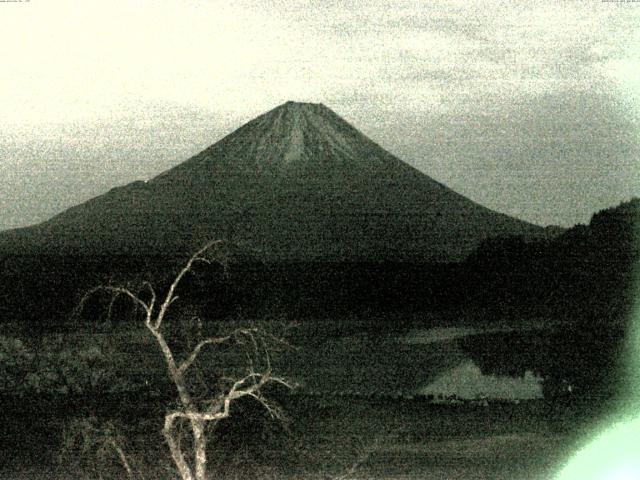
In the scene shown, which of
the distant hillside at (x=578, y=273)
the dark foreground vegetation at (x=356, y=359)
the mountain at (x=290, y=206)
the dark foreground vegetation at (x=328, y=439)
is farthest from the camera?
the mountain at (x=290, y=206)

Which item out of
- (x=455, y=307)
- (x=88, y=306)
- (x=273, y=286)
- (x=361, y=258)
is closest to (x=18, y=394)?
(x=88, y=306)

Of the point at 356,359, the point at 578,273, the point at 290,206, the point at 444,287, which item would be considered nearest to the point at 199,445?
the point at 356,359

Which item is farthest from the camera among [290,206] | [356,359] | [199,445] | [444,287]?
[290,206]

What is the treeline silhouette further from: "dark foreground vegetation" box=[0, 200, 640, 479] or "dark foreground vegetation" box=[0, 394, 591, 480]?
"dark foreground vegetation" box=[0, 394, 591, 480]

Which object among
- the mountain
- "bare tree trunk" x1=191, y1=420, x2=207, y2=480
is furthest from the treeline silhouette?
the mountain

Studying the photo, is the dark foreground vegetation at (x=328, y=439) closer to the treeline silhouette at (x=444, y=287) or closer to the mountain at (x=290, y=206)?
the treeline silhouette at (x=444, y=287)

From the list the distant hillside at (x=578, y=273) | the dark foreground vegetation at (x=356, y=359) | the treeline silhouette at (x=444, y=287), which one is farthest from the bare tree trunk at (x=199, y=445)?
the distant hillside at (x=578, y=273)

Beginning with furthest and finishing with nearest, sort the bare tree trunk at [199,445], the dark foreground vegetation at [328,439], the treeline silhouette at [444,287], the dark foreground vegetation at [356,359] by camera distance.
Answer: the treeline silhouette at [444,287] < the dark foreground vegetation at [356,359] < the dark foreground vegetation at [328,439] < the bare tree trunk at [199,445]

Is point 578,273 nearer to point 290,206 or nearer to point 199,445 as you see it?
point 199,445

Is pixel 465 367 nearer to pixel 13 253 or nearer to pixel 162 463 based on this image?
pixel 162 463
